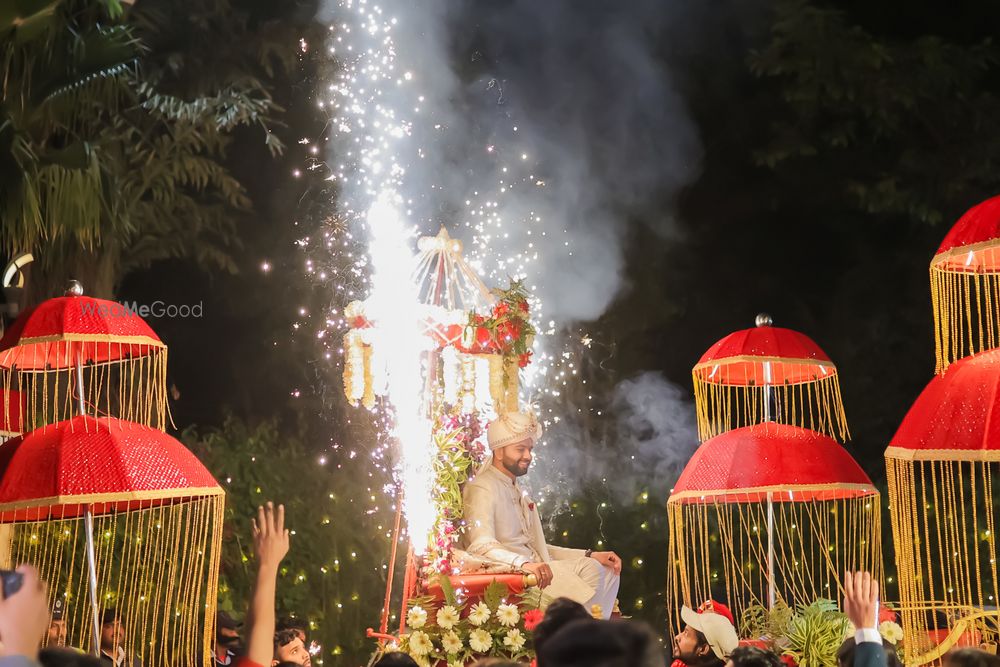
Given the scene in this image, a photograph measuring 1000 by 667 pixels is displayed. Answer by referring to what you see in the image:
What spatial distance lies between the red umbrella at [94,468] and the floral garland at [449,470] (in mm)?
1897

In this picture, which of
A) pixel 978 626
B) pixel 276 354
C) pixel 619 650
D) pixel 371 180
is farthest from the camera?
pixel 276 354

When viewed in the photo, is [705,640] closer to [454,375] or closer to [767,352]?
[767,352]

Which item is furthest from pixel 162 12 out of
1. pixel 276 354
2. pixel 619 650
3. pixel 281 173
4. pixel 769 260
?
pixel 619 650

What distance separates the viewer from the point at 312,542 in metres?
10.8

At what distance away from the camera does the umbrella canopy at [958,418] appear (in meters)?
5.40

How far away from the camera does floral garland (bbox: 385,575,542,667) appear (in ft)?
24.4

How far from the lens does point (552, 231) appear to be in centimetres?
1265

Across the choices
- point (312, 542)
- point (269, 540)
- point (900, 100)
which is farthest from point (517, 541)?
point (900, 100)

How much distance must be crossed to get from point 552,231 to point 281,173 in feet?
12.4

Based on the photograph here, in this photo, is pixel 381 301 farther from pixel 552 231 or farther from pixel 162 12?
pixel 162 12

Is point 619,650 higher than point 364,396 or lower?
lower

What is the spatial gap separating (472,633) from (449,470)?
4.99 feet

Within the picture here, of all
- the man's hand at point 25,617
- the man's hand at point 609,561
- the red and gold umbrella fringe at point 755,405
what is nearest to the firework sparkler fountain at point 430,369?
the man's hand at point 609,561

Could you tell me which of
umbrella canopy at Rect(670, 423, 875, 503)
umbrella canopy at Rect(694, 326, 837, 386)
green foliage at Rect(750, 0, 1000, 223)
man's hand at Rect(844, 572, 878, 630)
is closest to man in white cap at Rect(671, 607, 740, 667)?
umbrella canopy at Rect(670, 423, 875, 503)
